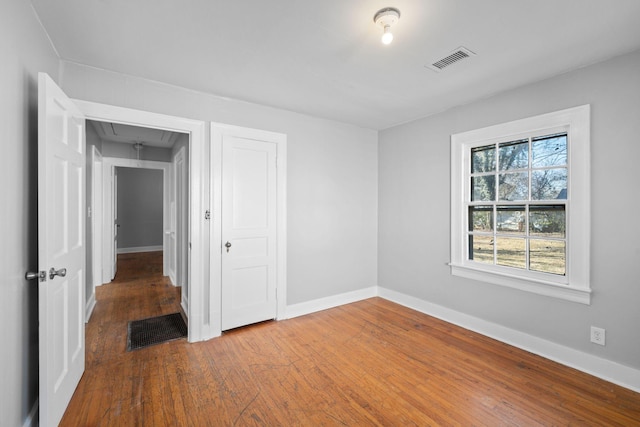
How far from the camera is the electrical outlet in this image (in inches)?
93.6

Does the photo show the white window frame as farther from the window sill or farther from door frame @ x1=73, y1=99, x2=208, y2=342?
door frame @ x1=73, y1=99, x2=208, y2=342

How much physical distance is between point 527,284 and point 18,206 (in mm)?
3962

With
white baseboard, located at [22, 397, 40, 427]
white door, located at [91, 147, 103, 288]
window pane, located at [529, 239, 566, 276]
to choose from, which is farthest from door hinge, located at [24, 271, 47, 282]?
window pane, located at [529, 239, 566, 276]

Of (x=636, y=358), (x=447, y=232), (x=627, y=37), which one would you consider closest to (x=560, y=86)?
(x=627, y=37)

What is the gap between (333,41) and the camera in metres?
2.10

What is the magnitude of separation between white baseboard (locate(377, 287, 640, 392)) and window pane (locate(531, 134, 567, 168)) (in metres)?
1.67

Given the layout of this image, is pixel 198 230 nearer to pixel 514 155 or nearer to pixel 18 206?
pixel 18 206

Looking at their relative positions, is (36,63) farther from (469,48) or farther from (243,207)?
(469,48)

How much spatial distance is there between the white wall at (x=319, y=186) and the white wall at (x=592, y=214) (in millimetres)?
577

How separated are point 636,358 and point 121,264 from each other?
27.7 ft

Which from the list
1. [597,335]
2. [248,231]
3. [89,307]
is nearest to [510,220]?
[597,335]

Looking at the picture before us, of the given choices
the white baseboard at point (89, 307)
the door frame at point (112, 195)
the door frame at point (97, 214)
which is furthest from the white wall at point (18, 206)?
the door frame at point (112, 195)

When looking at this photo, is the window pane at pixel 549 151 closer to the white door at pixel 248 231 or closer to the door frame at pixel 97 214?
the white door at pixel 248 231

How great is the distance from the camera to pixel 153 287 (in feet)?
16.1
